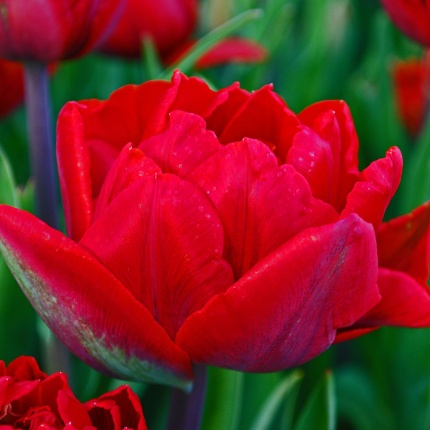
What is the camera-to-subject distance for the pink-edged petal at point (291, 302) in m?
0.27

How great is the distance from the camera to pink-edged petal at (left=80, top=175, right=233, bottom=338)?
10.8 inches

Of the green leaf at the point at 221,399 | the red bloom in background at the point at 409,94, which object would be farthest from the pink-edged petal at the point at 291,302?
the red bloom in background at the point at 409,94

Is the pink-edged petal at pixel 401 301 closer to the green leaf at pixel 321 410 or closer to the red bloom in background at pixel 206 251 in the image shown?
the red bloom in background at pixel 206 251

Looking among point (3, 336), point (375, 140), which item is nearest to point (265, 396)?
point (3, 336)

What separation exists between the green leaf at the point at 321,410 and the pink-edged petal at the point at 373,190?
150mm

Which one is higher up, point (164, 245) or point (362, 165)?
point (164, 245)

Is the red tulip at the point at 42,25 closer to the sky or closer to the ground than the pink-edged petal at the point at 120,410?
closer to the sky

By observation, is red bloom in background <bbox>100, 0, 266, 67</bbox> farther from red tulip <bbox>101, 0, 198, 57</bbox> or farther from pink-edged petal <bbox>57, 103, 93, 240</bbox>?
pink-edged petal <bbox>57, 103, 93, 240</bbox>

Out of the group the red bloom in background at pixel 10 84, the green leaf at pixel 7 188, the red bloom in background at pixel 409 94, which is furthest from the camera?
the red bloom in background at pixel 409 94

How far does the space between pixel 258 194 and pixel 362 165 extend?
1.64 ft

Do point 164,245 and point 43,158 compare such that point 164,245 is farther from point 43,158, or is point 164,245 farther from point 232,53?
point 232,53

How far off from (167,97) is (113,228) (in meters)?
0.06

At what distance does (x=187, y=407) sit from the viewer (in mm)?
352

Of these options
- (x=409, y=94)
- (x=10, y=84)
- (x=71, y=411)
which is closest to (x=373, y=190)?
(x=71, y=411)
